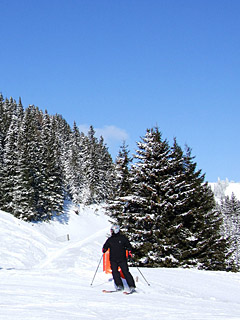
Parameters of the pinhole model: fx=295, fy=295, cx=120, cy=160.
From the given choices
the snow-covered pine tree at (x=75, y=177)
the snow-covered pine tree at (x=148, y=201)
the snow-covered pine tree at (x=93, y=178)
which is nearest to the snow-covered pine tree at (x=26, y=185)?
the snow-covered pine tree at (x=148, y=201)

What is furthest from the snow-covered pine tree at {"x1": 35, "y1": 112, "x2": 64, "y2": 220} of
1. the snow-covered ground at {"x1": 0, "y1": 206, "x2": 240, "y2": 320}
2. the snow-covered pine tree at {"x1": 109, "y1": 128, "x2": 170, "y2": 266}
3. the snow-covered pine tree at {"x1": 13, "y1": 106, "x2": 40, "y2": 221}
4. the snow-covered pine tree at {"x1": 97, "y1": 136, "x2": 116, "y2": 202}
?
the snow-covered ground at {"x1": 0, "y1": 206, "x2": 240, "y2": 320}

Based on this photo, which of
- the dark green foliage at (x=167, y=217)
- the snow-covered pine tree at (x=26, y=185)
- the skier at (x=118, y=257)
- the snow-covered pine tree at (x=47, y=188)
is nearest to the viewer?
the skier at (x=118, y=257)

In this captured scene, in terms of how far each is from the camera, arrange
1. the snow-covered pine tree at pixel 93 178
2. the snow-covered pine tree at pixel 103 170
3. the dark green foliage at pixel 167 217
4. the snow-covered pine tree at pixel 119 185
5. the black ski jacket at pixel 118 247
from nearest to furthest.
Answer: the black ski jacket at pixel 118 247, the dark green foliage at pixel 167 217, the snow-covered pine tree at pixel 119 185, the snow-covered pine tree at pixel 93 178, the snow-covered pine tree at pixel 103 170

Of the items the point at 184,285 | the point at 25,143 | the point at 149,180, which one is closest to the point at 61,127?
the point at 25,143

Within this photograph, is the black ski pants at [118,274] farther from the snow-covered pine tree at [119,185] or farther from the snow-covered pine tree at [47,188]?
the snow-covered pine tree at [47,188]

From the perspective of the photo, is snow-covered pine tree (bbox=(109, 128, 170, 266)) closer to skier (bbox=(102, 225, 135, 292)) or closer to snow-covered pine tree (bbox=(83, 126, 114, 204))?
skier (bbox=(102, 225, 135, 292))

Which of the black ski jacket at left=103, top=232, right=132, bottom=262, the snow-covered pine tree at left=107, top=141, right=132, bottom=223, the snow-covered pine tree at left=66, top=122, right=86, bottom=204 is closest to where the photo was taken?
the black ski jacket at left=103, top=232, right=132, bottom=262

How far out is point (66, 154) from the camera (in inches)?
3440

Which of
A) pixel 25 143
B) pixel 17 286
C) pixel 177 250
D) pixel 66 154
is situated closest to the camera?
pixel 17 286

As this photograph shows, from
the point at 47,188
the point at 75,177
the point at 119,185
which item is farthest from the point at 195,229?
the point at 75,177

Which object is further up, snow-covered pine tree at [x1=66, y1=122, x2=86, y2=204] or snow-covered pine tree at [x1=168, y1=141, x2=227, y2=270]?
snow-covered pine tree at [x1=66, y1=122, x2=86, y2=204]

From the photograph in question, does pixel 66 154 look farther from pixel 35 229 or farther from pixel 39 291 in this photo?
pixel 39 291

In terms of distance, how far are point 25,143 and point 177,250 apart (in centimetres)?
3302

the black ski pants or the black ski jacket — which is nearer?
the black ski pants
